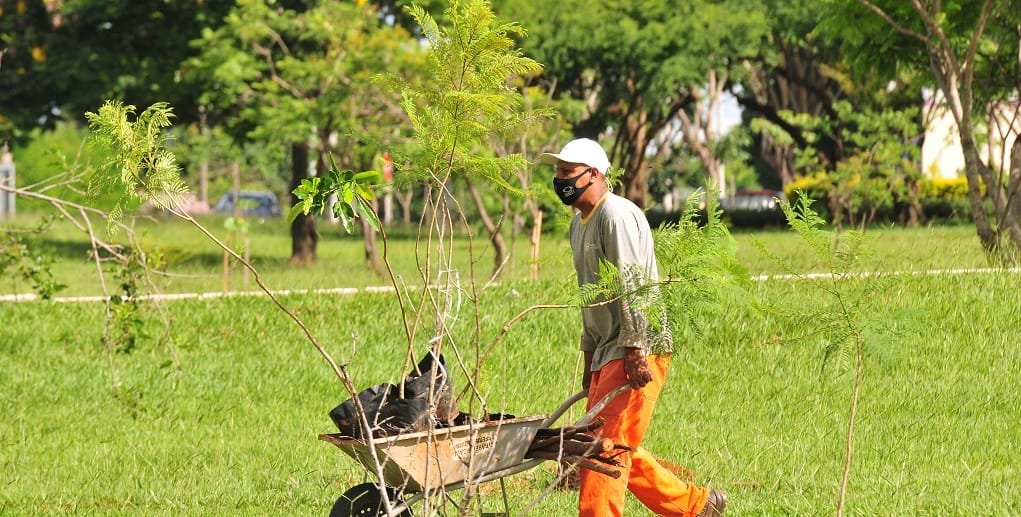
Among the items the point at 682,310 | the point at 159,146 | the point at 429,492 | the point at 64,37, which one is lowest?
the point at 429,492

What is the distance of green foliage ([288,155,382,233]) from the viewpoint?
4750mm

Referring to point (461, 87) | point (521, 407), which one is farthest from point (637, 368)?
point (521, 407)

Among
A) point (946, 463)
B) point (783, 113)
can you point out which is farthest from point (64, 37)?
point (946, 463)

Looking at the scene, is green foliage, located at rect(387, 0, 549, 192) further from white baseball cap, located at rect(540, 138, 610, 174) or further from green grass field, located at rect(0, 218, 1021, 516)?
green grass field, located at rect(0, 218, 1021, 516)

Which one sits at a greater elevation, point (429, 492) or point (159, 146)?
point (159, 146)

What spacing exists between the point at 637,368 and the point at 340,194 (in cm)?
156

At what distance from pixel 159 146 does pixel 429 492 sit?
151cm

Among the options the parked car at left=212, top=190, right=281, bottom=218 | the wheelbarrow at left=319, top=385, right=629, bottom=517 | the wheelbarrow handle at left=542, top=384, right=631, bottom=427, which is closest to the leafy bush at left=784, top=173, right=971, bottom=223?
the wheelbarrow handle at left=542, top=384, right=631, bottom=427

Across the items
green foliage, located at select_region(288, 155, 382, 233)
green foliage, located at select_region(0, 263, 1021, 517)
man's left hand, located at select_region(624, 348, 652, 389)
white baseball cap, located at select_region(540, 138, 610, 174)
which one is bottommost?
green foliage, located at select_region(0, 263, 1021, 517)

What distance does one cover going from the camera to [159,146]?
504 cm

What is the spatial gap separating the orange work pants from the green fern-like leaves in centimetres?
194

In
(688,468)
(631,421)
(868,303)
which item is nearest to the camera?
(868,303)

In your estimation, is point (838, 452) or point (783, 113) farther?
point (783, 113)

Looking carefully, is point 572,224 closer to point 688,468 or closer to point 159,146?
point 159,146
